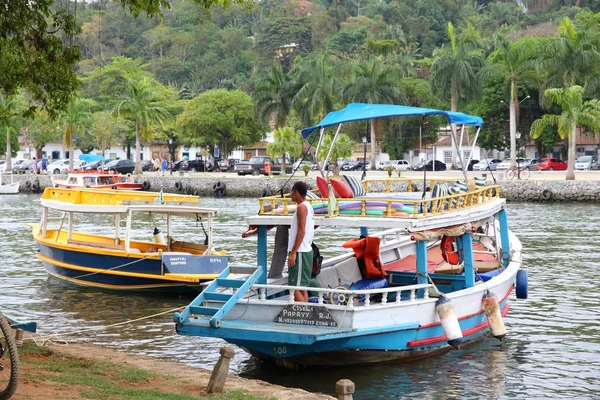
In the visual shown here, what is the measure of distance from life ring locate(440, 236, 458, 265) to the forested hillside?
6224mm

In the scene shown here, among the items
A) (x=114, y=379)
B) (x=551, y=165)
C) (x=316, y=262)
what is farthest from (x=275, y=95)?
(x=114, y=379)

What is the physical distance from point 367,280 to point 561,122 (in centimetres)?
4377

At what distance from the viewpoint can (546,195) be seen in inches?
2138

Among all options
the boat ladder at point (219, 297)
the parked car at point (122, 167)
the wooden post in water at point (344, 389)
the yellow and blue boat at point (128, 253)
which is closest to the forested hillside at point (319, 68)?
the parked car at point (122, 167)

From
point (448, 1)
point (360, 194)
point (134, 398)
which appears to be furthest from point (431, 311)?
point (448, 1)

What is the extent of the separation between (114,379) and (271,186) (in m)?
51.5

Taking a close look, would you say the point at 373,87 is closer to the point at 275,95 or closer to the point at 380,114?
the point at 275,95

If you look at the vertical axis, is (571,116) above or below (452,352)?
above

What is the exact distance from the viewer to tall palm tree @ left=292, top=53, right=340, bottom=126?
76375 mm

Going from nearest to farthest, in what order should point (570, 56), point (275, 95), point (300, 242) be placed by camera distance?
point (300, 242) < point (570, 56) < point (275, 95)

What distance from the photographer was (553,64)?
2598 inches

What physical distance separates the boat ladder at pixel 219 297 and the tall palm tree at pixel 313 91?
203 ft

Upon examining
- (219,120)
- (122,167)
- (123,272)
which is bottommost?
(123,272)

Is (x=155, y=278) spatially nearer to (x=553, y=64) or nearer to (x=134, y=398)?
(x=134, y=398)
